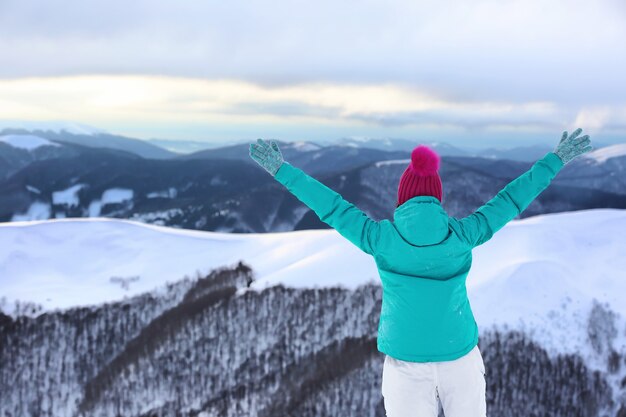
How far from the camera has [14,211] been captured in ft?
549

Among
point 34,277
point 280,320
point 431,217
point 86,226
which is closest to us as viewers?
point 431,217

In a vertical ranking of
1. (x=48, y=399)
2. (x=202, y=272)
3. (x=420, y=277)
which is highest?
(x=420, y=277)

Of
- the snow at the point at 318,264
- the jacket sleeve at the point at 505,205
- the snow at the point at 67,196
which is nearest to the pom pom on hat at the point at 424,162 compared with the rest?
the jacket sleeve at the point at 505,205

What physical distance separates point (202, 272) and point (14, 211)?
533 ft

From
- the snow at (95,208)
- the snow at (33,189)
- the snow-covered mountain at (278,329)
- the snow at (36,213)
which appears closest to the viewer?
the snow-covered mountain at (278,329)

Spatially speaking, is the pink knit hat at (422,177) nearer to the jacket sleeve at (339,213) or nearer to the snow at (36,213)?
the jacket sleeve at (339,213)

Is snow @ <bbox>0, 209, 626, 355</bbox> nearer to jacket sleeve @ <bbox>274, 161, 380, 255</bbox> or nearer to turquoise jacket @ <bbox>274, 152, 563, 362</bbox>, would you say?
turquoise jacket @ <bbox>274, 152, 563, 362</bbox>

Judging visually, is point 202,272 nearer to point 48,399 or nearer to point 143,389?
point 143,389

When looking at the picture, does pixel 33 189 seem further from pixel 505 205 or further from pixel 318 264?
pixel 505 205

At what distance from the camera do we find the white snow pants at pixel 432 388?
390cm

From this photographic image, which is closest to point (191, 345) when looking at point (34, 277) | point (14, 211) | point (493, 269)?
point (34, 277)

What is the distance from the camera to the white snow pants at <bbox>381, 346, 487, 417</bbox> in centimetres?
390

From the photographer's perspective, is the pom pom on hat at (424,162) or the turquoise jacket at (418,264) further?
the pom pom on hat at (424,162)

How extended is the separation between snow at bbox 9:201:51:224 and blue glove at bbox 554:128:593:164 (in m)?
192
